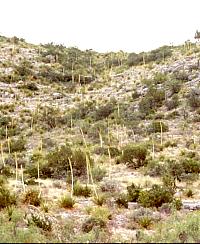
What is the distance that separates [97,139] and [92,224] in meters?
15.6

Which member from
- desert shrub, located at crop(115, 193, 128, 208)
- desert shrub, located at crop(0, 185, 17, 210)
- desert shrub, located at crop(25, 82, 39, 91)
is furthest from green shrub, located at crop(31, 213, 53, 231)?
desert shrub, located at crop(25, 82, 39, 91)

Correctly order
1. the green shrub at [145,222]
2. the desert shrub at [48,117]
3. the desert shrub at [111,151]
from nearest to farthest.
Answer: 1. the green shrub at [145,222]
2. the desert shrub at [111,151]
3. the desert shrub at [48,117]

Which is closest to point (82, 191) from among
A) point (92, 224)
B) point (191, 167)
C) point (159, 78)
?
point (92, 224)

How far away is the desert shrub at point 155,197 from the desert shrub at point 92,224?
7.14 ft

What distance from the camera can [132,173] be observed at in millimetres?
17891

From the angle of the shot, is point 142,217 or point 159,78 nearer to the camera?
point 142,217

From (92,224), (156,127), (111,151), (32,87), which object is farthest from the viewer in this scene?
(32,87)

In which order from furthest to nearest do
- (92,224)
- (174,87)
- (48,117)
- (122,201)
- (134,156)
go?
(48,117), (174,87), (134,156), (122,201), (92,224)

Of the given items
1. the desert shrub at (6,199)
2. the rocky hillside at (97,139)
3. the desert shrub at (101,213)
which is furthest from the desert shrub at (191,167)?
the desert shrub at (6,199)

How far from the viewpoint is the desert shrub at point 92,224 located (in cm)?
1020

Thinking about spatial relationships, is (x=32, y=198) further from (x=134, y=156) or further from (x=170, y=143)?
(x=170, y=143)

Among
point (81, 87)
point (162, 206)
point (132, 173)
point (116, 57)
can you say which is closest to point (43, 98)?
point (81, 87)

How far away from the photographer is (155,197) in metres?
12.6

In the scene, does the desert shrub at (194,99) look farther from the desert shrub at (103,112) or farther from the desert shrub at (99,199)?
the desert shrub at (99,199)
